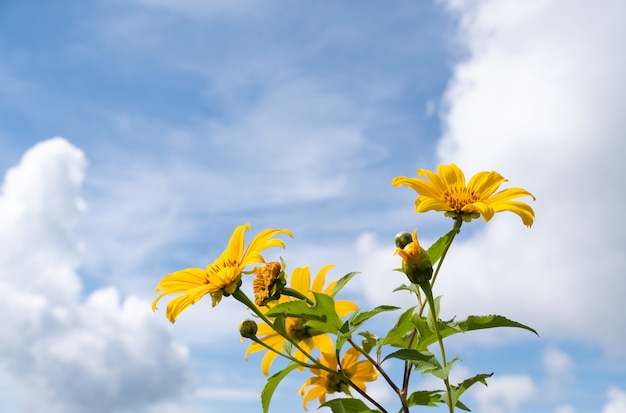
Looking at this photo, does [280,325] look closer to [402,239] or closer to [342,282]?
[342,282]

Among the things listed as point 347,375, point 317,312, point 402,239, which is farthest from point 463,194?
point 347,375

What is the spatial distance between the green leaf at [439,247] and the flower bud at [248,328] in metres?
1.04

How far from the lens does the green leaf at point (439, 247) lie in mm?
3378

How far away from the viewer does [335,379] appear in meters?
4.04

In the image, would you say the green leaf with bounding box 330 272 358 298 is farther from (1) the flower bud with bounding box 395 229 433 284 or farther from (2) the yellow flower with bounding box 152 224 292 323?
(1) the flower bud with bounding box 395 229 433 284

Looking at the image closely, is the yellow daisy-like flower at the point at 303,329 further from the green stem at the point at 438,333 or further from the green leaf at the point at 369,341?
the green stem at the point at 438,333

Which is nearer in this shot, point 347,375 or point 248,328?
point 248,328

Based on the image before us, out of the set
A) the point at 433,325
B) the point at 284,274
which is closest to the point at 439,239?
the point at 433,325

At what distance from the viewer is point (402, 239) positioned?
11.7ft

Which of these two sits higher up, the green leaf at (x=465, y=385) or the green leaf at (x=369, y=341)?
the green leaf at (x=369, y=341)

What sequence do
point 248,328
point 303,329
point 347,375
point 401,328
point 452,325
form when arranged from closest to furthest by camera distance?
point 452,325
point 401,328
point 248,328
point 303,329
point 347,375

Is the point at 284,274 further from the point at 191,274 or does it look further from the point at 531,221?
the point at 531,221

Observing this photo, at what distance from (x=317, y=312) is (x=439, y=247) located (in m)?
0.72

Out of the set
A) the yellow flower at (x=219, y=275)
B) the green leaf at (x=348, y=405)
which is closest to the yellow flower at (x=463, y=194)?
the yellow flower at (x=219, y=275)
